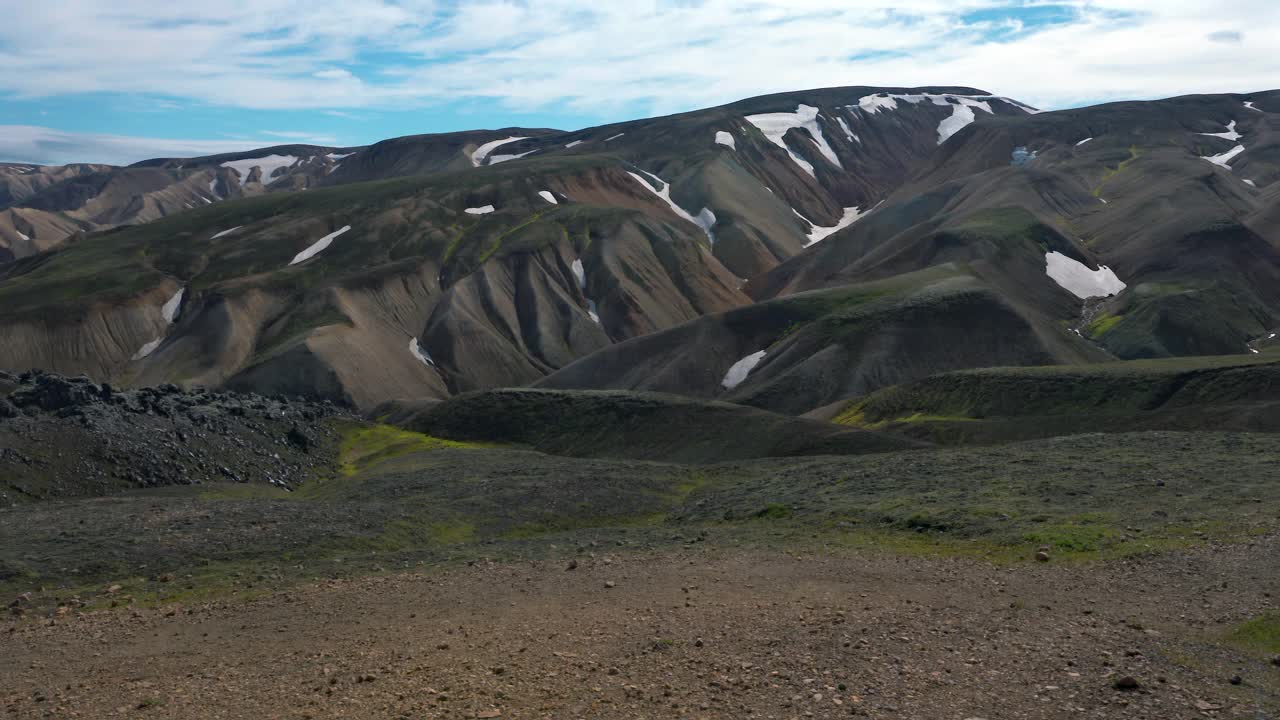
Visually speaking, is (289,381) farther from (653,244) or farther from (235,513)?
(235,513)

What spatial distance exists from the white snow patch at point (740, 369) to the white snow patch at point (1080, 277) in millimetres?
48009

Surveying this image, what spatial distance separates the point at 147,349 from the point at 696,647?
136860 mm

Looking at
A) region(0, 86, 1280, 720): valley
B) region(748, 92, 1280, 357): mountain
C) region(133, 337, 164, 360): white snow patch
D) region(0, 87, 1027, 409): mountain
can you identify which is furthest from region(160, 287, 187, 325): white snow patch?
region(748, 92, 1280, 357): mountain

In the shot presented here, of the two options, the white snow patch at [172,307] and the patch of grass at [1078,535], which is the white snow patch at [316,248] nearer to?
the white snow patch at [172,307]

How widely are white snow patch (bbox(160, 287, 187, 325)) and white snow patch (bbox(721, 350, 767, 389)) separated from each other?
83.5 metres

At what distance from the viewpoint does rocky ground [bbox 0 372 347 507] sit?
168 ft

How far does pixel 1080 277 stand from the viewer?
135500 mm

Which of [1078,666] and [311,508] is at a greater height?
[1078,666]

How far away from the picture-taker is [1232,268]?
427 feet

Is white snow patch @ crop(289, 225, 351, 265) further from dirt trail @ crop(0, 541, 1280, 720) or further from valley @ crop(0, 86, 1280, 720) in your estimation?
dirt trail @ crop(0, 541, 1280, 720)

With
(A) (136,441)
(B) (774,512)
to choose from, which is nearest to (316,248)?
(A) (136,441)

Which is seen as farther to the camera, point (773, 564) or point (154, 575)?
point (154, 575)

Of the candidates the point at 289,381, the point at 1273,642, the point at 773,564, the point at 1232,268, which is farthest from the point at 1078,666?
the point at 1232,268

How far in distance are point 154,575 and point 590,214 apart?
147 meters
